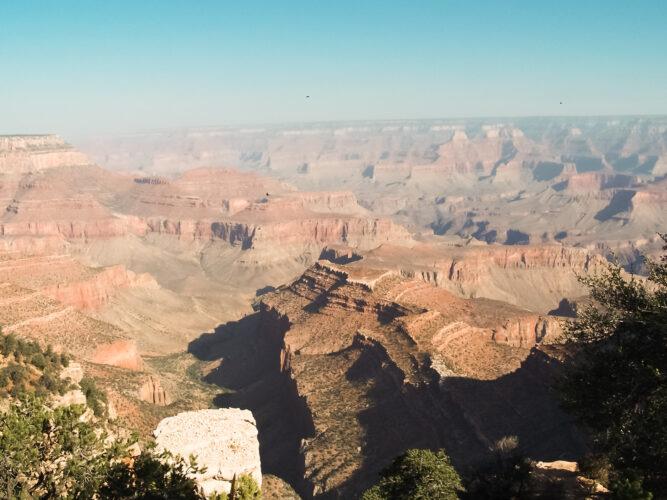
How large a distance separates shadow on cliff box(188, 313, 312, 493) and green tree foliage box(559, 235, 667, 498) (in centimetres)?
3198

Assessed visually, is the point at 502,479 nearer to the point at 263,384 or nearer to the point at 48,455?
the point at 48,455

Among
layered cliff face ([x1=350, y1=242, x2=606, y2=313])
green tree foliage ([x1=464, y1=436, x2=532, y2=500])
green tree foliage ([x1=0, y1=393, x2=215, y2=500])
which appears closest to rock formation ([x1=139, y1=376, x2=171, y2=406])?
green tree foliage ([x1=0, y1=393, x2=215, y2=500])

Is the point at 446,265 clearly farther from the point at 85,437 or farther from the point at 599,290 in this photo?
the point at 85,437

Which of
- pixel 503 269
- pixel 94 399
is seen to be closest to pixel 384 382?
pixel 94 399

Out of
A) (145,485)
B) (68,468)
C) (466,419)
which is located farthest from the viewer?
(466,419)

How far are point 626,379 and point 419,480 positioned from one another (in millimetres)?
11669

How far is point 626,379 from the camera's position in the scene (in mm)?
27922

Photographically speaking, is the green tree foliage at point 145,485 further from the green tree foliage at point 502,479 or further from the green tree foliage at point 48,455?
the green tree foliage at point 502,479

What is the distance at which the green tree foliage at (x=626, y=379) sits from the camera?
24.8m

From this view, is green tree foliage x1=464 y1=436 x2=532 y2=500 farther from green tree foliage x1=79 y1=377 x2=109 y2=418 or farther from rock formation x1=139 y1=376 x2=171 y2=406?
rock formation x1=139 y1=376 x2=171 y2=406

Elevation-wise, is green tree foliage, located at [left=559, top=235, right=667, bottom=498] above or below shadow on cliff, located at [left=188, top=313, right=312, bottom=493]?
above

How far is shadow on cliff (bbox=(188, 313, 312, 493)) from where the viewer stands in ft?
201

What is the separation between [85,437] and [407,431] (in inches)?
1410

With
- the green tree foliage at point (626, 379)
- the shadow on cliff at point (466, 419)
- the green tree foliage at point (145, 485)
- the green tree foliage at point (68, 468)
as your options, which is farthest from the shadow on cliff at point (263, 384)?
the green tree foliage at point (626, 379)
